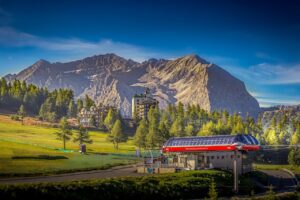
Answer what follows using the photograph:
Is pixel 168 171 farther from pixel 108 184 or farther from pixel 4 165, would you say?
pixel 4 165

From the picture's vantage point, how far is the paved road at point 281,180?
75.3 metres

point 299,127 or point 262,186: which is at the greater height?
point 299,127

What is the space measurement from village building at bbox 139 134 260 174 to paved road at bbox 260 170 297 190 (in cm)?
559

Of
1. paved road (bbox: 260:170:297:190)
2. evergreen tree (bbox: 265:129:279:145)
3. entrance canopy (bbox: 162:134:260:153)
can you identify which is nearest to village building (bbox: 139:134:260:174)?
entrance canopy (bbox: 162:134:260:153)

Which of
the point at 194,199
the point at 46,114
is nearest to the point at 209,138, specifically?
the point at 194,199

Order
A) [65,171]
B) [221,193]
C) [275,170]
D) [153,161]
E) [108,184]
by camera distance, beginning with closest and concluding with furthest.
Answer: [108,184] < [221,193] < [65,171] < [153,161] < [275,170]

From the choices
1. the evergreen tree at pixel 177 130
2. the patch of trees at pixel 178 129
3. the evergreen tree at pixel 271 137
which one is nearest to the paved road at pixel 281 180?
the patch of trees at pixel 178 129

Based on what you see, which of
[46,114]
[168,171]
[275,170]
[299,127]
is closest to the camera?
[168,171]

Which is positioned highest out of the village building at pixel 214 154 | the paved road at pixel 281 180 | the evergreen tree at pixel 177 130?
the evergreen tree at pixel 177 130

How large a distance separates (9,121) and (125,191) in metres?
133

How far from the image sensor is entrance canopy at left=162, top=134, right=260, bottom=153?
278 feet

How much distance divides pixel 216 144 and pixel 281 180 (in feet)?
47.2

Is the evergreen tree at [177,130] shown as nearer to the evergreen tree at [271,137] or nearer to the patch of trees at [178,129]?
the patch of trees at [178,129]

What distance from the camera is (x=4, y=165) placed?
69562mm
